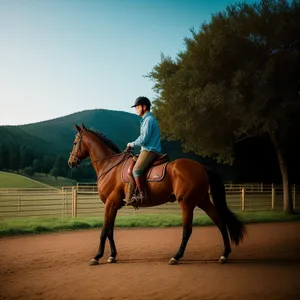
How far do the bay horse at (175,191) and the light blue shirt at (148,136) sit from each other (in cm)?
57

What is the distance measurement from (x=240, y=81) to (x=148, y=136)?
13266mm

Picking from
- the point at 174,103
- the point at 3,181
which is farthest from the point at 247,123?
the point at 3,181

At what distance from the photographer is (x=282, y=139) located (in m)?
22.3

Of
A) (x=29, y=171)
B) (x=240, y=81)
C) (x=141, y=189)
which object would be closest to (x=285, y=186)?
(x=240, y=81)

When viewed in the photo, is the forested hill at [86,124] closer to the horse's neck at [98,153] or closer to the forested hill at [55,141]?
the forested hill at [55,141]

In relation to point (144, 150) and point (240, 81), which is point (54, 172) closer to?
point (240, 81)

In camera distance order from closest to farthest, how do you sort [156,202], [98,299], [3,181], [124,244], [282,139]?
[98,299], [156,202], [124,244], [282,139], [3,181]

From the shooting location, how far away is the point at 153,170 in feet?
27.2

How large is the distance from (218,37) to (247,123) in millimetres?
4973

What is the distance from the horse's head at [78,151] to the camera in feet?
29.8

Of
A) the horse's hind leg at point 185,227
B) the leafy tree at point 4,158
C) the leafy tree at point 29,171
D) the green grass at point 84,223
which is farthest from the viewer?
the leafy tree at point 29,171

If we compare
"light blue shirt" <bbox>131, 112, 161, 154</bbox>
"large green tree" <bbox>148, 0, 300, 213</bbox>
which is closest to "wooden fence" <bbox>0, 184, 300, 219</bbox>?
"large green tree" <bbox>148, 0, 300, 213</bbox>

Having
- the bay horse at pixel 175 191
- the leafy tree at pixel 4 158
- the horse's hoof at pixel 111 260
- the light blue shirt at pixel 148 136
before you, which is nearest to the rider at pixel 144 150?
the light blue shirt at pixel 148 136

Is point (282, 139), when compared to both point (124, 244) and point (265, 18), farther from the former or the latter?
point (124, 244)
